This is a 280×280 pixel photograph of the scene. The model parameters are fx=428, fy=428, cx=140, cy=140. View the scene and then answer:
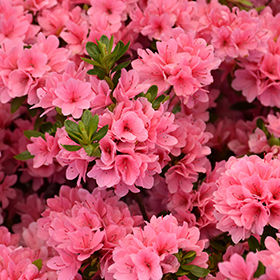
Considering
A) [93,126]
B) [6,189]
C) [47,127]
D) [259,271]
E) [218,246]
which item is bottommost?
[6,189]

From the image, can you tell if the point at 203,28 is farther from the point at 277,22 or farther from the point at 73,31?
the point at 73,31

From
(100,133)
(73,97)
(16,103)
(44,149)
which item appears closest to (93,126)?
(100,133)

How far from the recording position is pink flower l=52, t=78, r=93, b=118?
1.04 metres

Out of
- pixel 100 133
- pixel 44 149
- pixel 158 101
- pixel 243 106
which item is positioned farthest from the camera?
pixel 243 106

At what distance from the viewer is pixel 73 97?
107 cm

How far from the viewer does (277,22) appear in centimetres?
138

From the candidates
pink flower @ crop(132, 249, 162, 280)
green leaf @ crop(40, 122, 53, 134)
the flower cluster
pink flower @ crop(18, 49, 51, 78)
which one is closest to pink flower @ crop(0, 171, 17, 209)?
the flower cluster

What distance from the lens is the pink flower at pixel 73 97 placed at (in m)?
1.04

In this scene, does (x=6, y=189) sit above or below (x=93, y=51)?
below

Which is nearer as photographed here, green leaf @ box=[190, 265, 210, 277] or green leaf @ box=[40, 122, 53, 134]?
green leaf @ box=[190, 265, 210, 277]

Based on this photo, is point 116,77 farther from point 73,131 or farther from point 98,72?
point 73,131

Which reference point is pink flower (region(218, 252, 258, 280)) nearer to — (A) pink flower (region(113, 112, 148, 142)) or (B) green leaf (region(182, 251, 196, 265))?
(B) green leaf (region(182, 251, 196, 265))

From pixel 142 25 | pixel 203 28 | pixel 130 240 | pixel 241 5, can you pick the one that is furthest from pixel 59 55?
pixel 241 5

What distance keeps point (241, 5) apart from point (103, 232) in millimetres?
950
